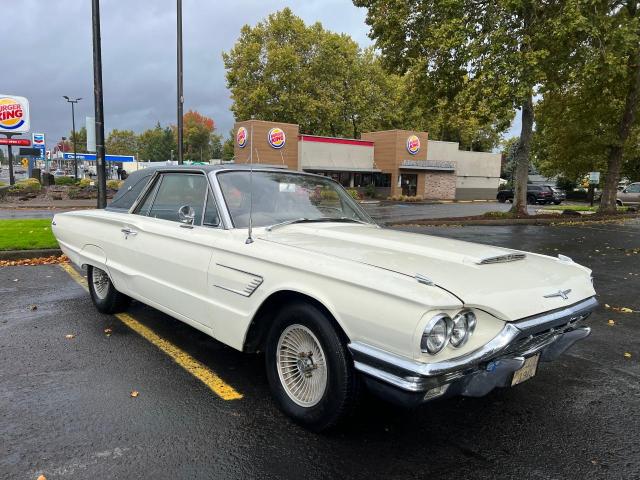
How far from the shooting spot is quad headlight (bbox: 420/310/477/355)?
2389 mm

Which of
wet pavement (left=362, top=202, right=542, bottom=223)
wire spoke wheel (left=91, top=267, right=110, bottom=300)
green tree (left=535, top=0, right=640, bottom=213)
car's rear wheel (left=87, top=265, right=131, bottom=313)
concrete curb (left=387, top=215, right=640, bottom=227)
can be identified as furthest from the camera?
wet pavement (left=362, top=202, right=542, bottom=223)

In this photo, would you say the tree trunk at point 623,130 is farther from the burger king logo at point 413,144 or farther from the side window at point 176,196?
the burger king logo at point 413,144

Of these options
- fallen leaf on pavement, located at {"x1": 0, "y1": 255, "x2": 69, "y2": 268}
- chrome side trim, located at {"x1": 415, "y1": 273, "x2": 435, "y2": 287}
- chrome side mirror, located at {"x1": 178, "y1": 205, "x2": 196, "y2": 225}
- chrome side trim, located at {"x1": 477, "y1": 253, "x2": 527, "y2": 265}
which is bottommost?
fallen leaf on pavement, located at {"x1": 0, "y1": 255, "x2": 69, "y2": 268}

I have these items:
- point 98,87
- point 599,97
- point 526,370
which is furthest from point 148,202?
point 599,97

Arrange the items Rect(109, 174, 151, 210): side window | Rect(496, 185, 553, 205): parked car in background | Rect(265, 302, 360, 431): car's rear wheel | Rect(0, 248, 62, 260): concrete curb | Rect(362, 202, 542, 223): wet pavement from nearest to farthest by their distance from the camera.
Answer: Rect(265, 302, 360, 431): car's rear wheel
Rect(109, 174, 151, 210): side window
Rect(0, 248, 62, 260): concrete curb
Rect(362, 202, 542, 223): wet pavement
Rect(496, 185, 553, 205): parked car in background

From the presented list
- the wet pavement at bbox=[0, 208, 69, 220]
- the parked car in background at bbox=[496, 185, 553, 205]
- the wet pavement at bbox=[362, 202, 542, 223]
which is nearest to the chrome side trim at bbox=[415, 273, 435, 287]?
the wet pavement at bbox=[362, 202, 542, 223]

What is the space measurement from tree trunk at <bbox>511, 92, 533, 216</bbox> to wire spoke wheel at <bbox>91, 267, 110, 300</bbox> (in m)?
16.4

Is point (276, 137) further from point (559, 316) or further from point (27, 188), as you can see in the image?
point (559, 316)

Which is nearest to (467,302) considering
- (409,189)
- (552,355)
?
(552,355)

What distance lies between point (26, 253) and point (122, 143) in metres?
119

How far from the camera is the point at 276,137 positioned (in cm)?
3306

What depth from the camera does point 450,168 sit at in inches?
1687

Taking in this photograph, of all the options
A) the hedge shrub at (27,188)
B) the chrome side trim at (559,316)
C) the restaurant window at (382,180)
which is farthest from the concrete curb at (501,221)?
the hedge shrub at (27,188)

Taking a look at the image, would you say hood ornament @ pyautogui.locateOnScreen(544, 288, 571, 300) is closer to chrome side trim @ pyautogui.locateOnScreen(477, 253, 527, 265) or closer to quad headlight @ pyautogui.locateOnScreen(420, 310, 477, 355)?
chrome side trim @ pyautogui.locateOnScreen(477, 253, 527, 265)
